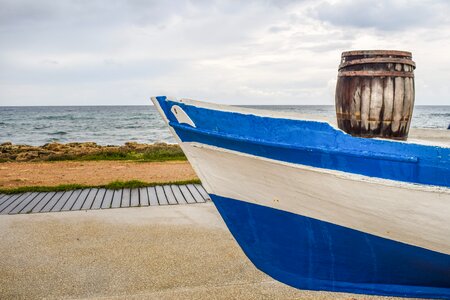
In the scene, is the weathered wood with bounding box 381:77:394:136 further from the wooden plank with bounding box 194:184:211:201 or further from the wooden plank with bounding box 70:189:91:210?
the wooden plank with bounding box 70:189:91:210

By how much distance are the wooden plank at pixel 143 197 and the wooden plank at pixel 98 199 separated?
64 centimetres

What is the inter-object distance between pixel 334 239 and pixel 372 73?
132 centimetres

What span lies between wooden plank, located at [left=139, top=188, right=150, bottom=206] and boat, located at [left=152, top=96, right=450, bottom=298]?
320cm

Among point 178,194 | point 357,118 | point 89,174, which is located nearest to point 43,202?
point 178,194

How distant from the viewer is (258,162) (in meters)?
3.09

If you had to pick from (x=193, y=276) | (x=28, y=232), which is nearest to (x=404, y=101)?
(x=193, y=276)

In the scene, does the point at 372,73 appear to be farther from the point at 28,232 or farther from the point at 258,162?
the point at 28,232

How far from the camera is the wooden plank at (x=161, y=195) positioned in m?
6.73

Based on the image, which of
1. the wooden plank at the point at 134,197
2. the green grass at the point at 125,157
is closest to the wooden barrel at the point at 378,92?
the wooden plank at the point at 134,197

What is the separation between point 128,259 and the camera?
4.49 meters

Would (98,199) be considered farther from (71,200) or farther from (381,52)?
(381,52)

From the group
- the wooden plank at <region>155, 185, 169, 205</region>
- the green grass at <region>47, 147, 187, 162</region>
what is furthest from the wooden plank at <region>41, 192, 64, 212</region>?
the green grass at <region>47, 147, 187, 162</region>

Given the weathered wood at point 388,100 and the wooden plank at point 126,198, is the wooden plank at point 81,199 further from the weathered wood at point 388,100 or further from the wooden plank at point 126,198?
the weathered wood at point 388,100

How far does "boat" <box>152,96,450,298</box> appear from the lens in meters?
2.78
